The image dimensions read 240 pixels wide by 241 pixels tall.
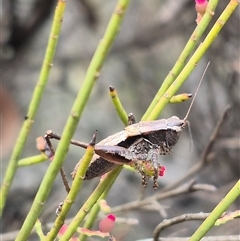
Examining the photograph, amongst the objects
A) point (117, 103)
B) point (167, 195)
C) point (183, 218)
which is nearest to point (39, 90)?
point (117, 103)

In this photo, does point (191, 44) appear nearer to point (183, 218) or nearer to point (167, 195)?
point (183, 218)

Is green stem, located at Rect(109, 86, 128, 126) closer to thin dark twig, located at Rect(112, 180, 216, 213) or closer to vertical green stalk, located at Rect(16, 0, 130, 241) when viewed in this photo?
vertical green stalk, located at Rect(16, 0, 130, 241)

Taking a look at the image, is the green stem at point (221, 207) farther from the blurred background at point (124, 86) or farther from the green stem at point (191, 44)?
the blurred background at point (124, 86)

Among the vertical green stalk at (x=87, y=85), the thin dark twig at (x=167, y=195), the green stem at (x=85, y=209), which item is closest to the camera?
the vertical green stalk at (x=87, y=85)

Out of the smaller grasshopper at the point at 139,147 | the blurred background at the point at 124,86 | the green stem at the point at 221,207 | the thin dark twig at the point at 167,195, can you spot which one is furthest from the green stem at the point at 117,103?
the blurred background at the point at 124,86

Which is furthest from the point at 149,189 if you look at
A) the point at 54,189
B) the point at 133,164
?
the point at 133,164

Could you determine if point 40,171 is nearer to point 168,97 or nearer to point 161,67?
point 161,67
